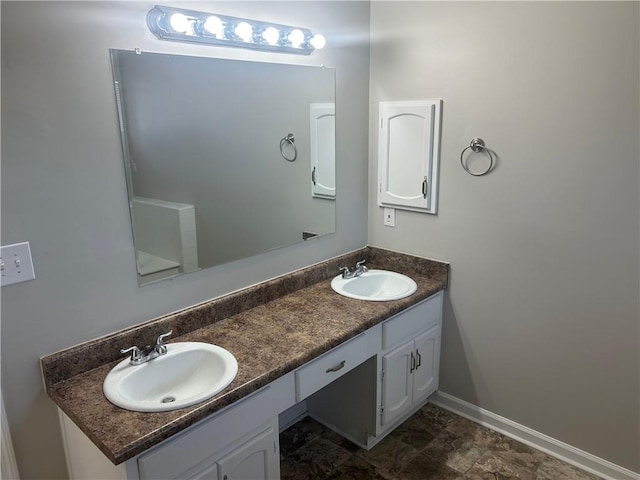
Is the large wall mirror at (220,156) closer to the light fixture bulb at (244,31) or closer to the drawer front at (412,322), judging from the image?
the light fixture bulb at (244,31)

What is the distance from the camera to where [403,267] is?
254cm

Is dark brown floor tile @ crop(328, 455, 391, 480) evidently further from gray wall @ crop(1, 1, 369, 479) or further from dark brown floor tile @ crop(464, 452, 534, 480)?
gray wall @ crop(1, 1, 369, 479)

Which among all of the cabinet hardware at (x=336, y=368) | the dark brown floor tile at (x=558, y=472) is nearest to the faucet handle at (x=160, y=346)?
the cabinet hardware at (x=336, y=368)

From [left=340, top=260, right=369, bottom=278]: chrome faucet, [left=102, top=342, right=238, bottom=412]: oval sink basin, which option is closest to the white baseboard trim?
[left=340, top=260, right=369, bottom=278]: chrome faucet

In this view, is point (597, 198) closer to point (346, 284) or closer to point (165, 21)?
point (346, 284)

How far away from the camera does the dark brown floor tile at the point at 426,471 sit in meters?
2.09

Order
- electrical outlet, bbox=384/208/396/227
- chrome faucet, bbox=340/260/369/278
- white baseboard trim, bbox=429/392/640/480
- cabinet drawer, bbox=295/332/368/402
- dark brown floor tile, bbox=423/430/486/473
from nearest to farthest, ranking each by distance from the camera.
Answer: cabinet drawer, bbox=295/332/368/402, white baseboard trim, bbox=429/392/640/480, dark brown floor tile, bbox=423/430/486/473, chrome faucet, bbox=340/260/369/278, electrical outlet, bbox=384/208/396/227

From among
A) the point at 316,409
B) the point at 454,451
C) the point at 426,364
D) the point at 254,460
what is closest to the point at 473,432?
the point at 454,451

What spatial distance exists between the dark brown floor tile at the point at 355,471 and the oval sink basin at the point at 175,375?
877 millimetres

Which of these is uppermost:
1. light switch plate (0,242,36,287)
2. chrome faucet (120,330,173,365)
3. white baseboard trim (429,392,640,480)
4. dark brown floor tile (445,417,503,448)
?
light switch plate (0,242,36,287)

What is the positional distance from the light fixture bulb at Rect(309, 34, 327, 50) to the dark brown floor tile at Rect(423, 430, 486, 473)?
195cm

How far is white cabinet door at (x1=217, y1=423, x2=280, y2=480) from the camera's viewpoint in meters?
1.50

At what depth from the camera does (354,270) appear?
2.45 m

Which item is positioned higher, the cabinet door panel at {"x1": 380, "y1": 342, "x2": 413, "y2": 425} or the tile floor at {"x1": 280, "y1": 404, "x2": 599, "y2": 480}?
the cabinet door panel at {"x1": 380, "y1": 342, "x2": 413, "y2": 425}
